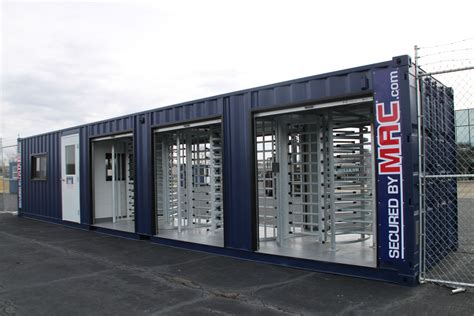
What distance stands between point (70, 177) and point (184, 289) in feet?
26.8

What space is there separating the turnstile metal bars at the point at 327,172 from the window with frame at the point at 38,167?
902 cm

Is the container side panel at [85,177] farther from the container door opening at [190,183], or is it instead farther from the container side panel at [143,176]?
the container side panel at [143,176]

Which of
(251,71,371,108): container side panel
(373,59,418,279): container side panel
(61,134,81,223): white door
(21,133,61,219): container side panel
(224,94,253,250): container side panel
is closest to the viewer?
(373,59,418,279): container side panel

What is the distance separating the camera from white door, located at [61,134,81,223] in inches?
479

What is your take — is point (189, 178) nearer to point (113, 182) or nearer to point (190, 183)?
point (190, 183)

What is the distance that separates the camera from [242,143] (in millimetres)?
7359

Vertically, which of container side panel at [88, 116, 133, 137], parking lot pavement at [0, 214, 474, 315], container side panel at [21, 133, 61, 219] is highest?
container side panel at [88, 116, 133, 137]

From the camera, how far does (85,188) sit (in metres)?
11.8

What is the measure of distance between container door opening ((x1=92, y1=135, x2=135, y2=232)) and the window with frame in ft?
10.7

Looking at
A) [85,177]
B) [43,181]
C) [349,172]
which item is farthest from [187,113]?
[43,181]

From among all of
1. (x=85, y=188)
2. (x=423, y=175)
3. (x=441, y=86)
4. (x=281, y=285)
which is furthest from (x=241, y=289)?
(x=85, y=188)

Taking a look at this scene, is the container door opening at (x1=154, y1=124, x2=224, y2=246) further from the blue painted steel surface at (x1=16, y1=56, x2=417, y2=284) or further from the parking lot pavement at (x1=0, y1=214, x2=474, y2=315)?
the parking lot pavement at (x1=0, y1=214, x2=474, y2=315)

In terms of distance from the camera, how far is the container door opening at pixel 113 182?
11823 millimetres

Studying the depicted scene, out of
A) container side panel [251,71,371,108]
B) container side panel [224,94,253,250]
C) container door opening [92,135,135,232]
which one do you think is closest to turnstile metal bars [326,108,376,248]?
container side panel [251,71,371,108]
